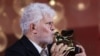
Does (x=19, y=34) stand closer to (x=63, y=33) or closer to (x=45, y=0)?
(x=45, y=0)

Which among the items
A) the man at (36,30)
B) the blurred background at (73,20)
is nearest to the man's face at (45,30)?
the man at (36,30)

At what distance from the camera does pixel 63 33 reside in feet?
5.84

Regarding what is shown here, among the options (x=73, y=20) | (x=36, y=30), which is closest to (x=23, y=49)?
(x=36, y=30)

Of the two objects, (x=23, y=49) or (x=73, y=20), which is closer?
(x=23, y=49)

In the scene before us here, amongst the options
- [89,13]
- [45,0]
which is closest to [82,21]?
[89,13]

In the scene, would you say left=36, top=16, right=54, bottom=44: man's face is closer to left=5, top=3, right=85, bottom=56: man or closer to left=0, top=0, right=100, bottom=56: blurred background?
left=5, top=3, right=85, bottom=56: man

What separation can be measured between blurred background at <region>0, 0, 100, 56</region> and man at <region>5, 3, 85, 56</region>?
5.30ft

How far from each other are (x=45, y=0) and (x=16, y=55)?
Answer: 1.86m

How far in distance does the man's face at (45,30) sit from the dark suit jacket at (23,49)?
6 centimetres

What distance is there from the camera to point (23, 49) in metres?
1.79

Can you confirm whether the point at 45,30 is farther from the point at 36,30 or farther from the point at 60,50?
the point at 60,50

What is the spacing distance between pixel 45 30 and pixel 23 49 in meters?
0.16

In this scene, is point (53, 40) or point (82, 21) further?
point (82, 21)

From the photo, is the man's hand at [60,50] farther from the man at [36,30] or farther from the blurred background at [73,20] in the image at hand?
the blurred background at [73,20]
